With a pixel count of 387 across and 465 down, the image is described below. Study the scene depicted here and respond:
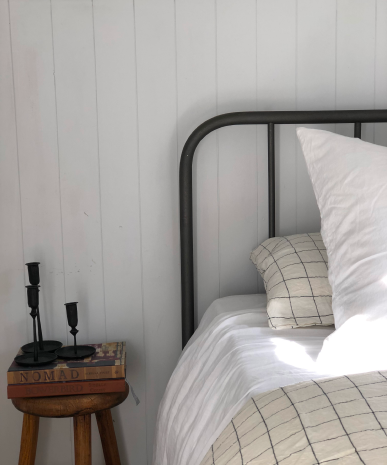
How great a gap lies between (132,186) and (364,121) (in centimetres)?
75

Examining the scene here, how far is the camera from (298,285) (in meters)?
1.09

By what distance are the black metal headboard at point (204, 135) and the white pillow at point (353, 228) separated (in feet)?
1.01

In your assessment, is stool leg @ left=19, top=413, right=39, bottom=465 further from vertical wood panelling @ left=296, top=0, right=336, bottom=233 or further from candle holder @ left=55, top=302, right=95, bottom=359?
vertical wood panelling @ left=296, top=0, right=336, bottom=233

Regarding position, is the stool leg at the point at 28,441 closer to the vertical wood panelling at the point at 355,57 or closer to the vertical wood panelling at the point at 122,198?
the vertical wood panelling at the point at 122,198

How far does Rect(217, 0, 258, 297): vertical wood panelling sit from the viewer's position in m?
1.40

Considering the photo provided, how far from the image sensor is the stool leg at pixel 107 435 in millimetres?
1309

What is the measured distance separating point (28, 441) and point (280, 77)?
131 centimetres

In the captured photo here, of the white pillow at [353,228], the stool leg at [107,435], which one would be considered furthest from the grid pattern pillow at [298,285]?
the stool leg at [107,435]

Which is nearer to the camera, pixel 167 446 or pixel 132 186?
pixel 167 446

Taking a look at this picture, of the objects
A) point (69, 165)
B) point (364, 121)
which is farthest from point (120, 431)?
point (364, 121)

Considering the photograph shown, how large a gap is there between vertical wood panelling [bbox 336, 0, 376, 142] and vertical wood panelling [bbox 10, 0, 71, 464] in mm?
914

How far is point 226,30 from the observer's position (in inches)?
54.9

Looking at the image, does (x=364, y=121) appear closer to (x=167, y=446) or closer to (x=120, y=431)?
(x=167, y=446)

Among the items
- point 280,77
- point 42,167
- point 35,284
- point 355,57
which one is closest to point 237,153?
point 280,77
